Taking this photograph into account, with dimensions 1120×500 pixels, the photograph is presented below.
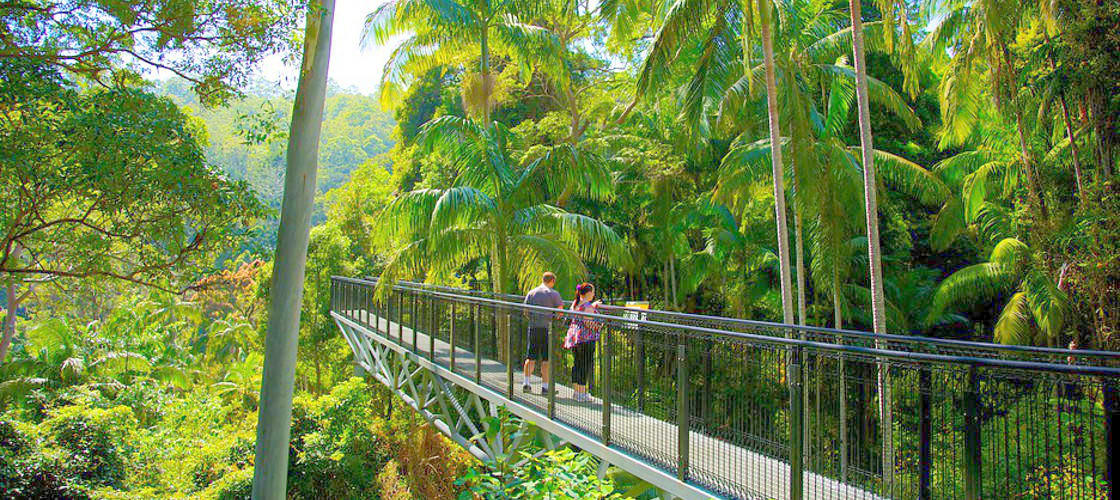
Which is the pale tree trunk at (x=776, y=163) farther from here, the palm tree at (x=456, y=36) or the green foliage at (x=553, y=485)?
the green foliage at (x=553, y=485)

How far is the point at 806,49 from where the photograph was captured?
14445 millimetres

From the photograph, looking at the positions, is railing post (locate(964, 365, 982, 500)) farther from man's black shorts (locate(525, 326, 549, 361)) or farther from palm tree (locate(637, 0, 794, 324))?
palm tree (locate(637, 0, 794, 324))

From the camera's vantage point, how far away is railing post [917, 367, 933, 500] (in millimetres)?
3994

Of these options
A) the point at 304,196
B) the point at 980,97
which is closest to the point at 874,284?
the point at 980,97

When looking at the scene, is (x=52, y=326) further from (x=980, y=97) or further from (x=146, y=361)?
(x=980, y=97)

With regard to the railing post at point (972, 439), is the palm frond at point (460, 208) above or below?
above

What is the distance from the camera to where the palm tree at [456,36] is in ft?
42.0

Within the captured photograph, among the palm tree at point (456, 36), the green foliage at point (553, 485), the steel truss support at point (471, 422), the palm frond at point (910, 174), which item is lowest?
the steel truss support at point (471, 422)

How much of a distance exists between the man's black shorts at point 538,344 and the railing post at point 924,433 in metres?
4.32

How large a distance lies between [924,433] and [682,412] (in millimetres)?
1804

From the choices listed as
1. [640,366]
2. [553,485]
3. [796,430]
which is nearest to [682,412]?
[640,366]

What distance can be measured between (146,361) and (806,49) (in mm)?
21406

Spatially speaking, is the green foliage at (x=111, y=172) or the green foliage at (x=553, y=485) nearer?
the green foliage at (x=553, y=485)

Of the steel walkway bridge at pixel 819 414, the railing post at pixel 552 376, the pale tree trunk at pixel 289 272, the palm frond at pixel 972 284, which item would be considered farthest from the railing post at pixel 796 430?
the palm frond at pixel 972 284
